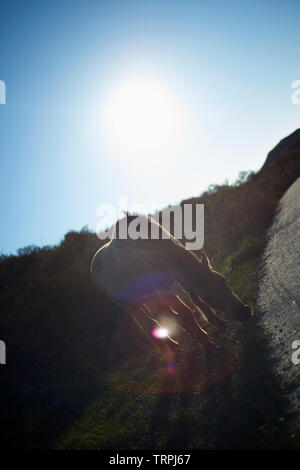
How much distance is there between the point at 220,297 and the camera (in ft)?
12.5

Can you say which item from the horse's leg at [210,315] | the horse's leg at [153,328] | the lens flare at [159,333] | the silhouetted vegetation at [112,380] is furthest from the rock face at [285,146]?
the lens flare at [159,333]

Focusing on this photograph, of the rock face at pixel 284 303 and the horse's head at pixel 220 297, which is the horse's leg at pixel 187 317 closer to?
the horse's head at pixel 220 297

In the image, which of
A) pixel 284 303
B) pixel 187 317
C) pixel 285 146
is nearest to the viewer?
pixel 284 303

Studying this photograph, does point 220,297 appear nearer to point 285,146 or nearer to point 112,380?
point 112,380

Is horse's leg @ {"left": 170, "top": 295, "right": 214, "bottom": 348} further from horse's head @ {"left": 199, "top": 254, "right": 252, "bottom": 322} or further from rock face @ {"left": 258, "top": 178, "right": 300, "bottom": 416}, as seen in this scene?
rock face @ {"left": 258, "top": 178, "right": 300, "bottom": 416}

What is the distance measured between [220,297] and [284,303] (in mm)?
824

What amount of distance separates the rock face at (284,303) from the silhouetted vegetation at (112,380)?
0.15 metres

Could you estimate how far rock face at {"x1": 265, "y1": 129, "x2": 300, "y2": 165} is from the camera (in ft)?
56.2

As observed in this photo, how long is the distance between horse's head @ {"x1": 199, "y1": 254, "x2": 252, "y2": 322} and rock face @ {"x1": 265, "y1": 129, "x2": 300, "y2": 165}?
15.7m

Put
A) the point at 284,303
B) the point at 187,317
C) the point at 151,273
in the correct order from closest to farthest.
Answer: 1. the point at 284,303
2. the point at 151,273
3. the point at 187,317

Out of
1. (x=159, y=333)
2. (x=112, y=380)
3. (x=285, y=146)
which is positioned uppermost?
(x=285, y=146)

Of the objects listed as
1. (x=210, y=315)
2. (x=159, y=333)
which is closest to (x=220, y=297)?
(x=210, y=315)
